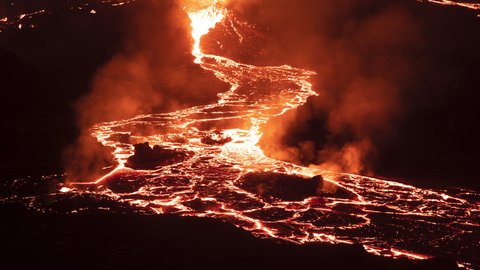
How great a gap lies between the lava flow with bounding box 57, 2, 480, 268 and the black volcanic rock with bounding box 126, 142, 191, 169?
0.05m

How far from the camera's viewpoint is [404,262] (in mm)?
15078

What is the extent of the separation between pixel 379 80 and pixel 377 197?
976 inches

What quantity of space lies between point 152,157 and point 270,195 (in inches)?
324

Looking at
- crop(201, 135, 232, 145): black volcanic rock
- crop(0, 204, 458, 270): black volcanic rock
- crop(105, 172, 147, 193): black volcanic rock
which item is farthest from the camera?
crop(201, 135, 232, 145): black volcanic rock

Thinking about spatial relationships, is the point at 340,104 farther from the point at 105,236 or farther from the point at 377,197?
the point at 105,236

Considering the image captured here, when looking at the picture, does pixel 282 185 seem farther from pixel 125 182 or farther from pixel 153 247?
pixel 153 247

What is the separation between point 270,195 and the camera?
897 inches

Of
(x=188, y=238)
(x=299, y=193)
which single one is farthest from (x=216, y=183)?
(x=188, y=238)

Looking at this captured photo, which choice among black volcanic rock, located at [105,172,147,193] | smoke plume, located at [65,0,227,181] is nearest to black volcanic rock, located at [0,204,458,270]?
black volcanic rock, located at [105,172,147,193]

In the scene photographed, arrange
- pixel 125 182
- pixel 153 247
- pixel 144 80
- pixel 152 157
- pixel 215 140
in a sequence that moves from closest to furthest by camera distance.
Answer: pixel 153 247 → pixel 125 182 → pixel 152 157 → pixel 215 140 → pixel 144 80

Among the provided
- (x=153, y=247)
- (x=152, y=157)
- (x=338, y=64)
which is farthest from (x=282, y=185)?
(x=338, y=64)

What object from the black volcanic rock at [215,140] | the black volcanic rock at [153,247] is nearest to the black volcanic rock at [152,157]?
the black volcanic rock at [215,140]

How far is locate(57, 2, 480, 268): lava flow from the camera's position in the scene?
18.6m

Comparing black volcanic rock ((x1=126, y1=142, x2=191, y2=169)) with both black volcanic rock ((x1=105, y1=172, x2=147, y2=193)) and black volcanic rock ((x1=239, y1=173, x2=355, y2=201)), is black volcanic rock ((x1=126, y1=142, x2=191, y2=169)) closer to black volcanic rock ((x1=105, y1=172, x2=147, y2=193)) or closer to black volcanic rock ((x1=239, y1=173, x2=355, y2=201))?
black volcanic rock ((x1=105, y1=172, x2=147, y2=193))
